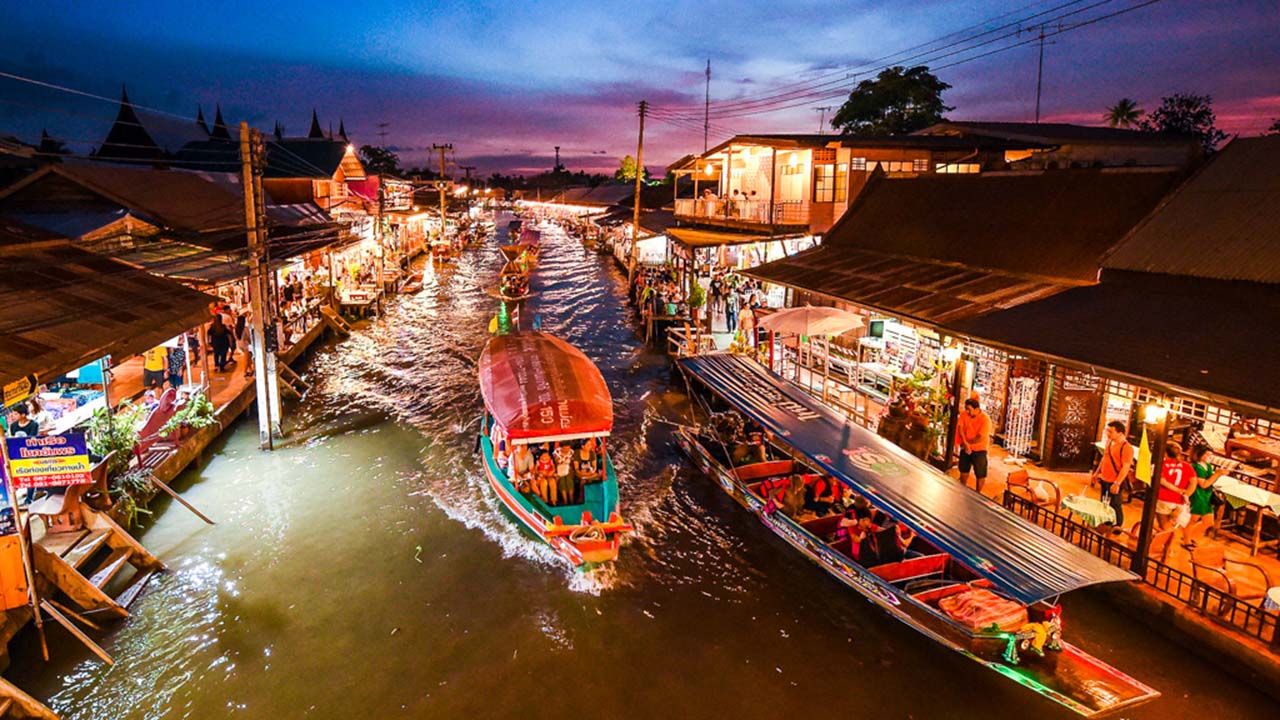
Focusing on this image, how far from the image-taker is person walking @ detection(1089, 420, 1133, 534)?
34.1 ft

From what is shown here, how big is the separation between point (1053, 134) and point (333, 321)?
31286 millimetres

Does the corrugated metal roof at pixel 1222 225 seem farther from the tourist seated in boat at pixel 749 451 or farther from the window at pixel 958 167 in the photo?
the window at pixel 958 167

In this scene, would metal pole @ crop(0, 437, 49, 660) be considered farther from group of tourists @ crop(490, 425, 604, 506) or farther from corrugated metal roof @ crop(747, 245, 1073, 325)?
corrugated metal roof @ crop(747, 245, 1073, 325)

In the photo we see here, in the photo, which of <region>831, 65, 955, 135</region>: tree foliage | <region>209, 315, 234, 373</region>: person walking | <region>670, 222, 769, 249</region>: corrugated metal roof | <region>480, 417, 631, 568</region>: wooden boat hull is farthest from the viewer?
<region>831, 65, 955, 135</region>: tree foliage

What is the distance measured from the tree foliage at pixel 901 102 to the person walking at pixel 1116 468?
44.6 meters

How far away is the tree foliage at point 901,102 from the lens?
50281 millimetres

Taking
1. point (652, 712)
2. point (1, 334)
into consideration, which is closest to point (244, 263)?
point (1, 334)

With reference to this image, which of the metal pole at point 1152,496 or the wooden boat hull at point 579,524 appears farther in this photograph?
the wooden boat hull at point 579,524

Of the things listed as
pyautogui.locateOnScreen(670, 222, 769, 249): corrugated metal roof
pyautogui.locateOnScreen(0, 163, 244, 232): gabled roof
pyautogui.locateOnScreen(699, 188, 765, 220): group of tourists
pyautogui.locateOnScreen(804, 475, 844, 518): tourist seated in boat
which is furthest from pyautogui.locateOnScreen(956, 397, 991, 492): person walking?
pyautogui.locateOnScreen(0, 163, 244, 232): gabled roof

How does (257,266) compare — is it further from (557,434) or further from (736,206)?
(736,206)

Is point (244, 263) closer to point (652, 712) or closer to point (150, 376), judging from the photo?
point (150, 376)

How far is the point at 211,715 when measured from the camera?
28.1ft

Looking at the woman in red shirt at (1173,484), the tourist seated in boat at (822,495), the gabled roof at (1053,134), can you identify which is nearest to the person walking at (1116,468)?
the woman in red shirt at (1173,484)

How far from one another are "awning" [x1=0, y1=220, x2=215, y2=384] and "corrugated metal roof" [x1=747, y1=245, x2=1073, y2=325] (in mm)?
13504
